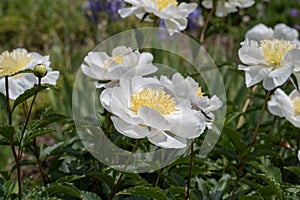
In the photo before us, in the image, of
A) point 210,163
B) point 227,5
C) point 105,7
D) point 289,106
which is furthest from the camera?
point 105,7

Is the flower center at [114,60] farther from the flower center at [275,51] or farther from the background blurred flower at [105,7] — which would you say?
the background blurred flower at [105,7]

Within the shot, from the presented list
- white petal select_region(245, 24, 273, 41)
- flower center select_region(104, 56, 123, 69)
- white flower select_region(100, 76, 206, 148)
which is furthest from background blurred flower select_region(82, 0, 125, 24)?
white flower select_region(100, 76, 206, 148)

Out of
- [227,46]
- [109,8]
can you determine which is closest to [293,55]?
[109,8]

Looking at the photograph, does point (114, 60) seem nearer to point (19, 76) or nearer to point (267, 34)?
point (19, 76)

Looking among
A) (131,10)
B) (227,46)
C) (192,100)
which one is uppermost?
(131,10)

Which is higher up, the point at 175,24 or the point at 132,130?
the point at 175,24

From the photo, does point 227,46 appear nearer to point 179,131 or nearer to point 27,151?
point 27,151

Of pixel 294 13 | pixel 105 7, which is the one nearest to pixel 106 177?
pixel 105 7
